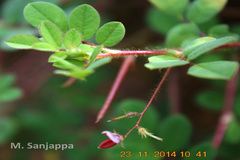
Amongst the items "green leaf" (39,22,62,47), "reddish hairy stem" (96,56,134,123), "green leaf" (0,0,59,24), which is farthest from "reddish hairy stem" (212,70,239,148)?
"green leaf" (0,0,59,24)

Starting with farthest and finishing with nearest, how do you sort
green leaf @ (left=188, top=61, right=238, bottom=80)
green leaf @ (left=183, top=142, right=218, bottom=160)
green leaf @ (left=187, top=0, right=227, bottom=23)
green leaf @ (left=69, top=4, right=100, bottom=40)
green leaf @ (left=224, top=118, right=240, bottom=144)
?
green leaf @ (left=224, top=118, right=240, bottom=144), green leaf @ (left=187, top=0, right=227, bottom=23), green leaf @ (left=183, top=142, right=218, bottom=160), green leaf @ (left=69, top=4, right=100, bottom=40), green leaf @ (left=188, top=61, right=238, bottom=80)

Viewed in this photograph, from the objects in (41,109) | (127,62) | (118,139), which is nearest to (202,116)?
(127,62)

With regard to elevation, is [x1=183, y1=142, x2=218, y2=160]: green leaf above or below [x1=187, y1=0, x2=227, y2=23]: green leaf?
below

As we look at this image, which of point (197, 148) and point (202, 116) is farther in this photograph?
point (202, 116)

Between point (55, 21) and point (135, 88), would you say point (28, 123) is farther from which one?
point (55, 21)

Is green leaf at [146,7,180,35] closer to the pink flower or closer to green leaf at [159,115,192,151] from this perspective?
green leaf at [159,115,192,151]

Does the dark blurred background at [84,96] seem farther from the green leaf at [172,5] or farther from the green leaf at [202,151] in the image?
the green leaf at [202,151]

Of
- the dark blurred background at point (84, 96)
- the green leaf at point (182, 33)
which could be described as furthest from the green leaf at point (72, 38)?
the dark blurred background at point (84, 96)
